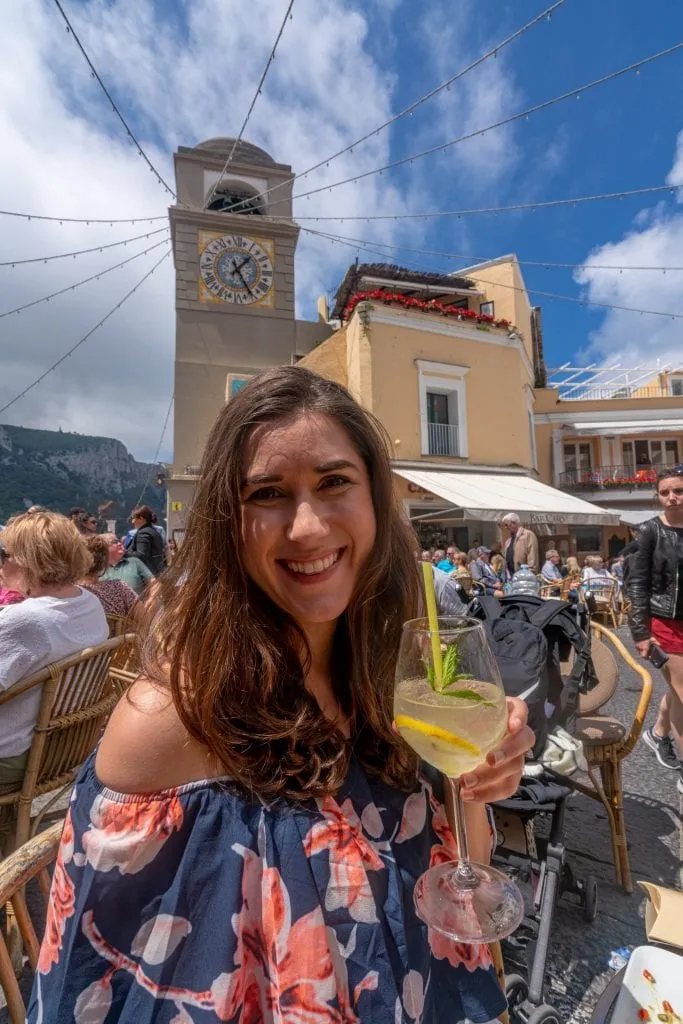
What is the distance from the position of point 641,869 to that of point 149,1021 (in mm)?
2305

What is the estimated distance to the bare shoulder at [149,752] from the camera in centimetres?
76

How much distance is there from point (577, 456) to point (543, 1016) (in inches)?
844

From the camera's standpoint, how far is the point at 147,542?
4828mm

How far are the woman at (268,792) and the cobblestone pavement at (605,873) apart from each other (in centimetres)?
106

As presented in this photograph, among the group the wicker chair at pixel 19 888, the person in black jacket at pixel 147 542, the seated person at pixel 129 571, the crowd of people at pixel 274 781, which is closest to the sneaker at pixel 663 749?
the crowd of people at pixel 274 781

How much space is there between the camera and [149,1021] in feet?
2.23

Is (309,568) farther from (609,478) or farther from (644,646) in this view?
(609,478)

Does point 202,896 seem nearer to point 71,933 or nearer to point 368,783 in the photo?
point 71,933

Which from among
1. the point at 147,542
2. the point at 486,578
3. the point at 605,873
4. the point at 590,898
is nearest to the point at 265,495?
the point at 590,898

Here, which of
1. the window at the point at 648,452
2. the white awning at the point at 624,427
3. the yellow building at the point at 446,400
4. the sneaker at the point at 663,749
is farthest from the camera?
the window at the point at 648,452

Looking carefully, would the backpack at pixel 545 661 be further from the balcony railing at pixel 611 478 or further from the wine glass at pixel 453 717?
the balcony railing at pixel 611 478

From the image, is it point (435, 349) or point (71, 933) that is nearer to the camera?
point (71, 933)

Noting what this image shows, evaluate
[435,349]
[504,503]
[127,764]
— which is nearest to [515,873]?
[127,764]

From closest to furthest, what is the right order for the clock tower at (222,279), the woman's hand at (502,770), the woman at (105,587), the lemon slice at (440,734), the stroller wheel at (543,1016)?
the lemon slice at (440,734) < the woman's hand at (502,770) < the stroller wheel at (543,1016) < the woman at (105,587) < the clock tower at (222,279)
